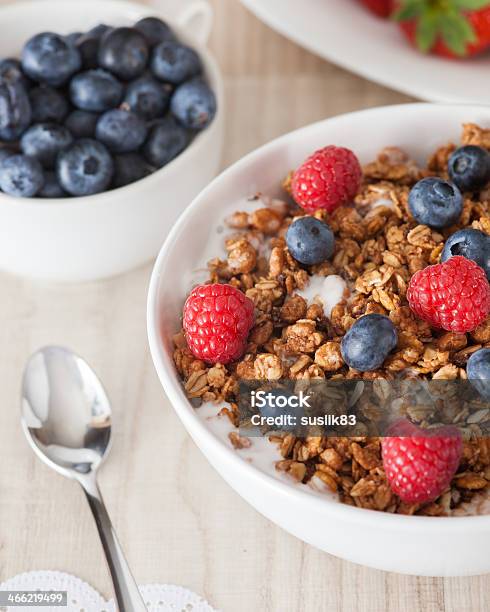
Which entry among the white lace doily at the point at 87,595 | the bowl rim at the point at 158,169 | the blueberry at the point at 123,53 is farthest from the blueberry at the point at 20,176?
the white lace doily at the point at 87,595

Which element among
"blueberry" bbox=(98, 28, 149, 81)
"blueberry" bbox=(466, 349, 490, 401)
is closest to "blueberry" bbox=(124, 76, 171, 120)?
"blueberry" bbox=(98, 28, 149, 81)

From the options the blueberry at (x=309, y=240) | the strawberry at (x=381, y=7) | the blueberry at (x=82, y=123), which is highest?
the strawberry at (x=381, y=7)

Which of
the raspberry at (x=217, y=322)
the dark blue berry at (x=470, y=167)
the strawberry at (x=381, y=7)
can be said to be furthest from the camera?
the strawberry at (x=381, y=7)

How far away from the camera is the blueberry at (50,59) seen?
138cm

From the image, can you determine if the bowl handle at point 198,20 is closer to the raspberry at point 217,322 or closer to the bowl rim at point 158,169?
the bowl rim at point 158,169

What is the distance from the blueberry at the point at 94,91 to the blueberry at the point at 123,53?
0.03 metres

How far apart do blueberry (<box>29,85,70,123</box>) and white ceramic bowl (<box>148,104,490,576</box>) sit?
14.1 inches

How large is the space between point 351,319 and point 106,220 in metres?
Answer: 0.48

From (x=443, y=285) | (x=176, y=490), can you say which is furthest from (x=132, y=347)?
(x=443, y=285)

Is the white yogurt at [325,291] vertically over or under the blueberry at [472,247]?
under

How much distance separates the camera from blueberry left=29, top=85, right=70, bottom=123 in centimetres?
137

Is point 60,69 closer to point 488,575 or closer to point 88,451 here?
point 88,451

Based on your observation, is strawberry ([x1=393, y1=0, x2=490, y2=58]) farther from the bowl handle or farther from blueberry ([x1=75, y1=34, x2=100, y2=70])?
blueberry ([x1=75, y1=34, x2=100, y2=70])

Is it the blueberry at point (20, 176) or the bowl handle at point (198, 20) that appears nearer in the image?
the blueberry at point (20, 176)
